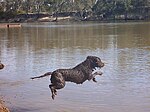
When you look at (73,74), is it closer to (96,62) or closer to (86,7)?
(96,62)

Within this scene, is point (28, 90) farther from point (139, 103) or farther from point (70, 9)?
point (70, 9)

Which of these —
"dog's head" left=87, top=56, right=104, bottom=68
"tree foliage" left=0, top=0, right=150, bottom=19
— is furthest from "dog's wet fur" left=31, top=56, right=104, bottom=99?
"tree foliage" left=0, top=0, right=150, bottom=19

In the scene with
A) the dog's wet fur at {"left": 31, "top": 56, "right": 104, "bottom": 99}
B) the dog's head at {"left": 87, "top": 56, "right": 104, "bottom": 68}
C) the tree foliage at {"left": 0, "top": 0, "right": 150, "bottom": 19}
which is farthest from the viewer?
the tree foliage at {"left": 0, "top": 0, "right": 150, "bottom": 19}

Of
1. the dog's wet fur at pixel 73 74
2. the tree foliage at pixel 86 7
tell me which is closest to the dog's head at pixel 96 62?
the dog's wet fur at pixel 73 74

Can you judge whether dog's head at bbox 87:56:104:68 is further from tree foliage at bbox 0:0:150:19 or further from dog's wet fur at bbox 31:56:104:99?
tree foliage at bbox 0:0:150:19

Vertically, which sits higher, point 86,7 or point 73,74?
point 86,7

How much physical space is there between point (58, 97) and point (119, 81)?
3.50 m

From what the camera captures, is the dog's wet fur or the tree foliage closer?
the dog's wet fur

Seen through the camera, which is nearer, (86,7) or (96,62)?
(96,62)

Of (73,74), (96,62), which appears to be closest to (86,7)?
(96,62)

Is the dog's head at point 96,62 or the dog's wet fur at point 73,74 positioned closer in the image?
the dog's wet fur at point 73,74

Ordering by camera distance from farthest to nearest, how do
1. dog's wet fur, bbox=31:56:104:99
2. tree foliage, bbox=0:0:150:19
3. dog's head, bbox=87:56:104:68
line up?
tree foliage, bbox=0:0:150:19 < dog's head, bbox=87:56:104:68 < dog's wet fur, bbox=31:56:104:99

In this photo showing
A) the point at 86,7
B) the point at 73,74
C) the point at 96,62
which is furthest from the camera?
the point at 86,7

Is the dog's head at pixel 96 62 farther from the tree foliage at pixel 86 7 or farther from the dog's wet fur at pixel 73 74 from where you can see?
the tree foliage at pixel 86 7
